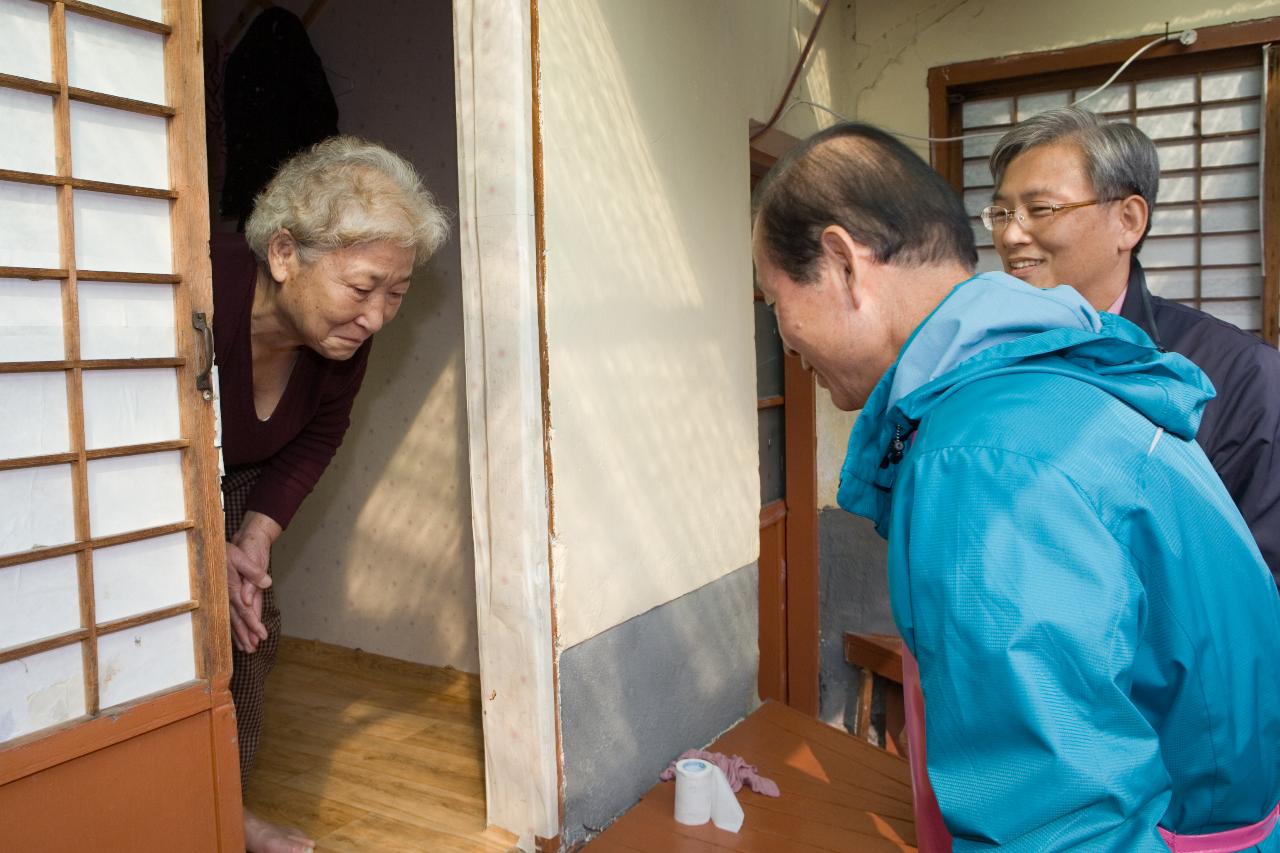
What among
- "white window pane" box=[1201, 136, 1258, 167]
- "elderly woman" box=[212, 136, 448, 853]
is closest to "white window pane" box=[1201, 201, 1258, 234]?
"white window pane" box=[1201, 136, 1258, 167]

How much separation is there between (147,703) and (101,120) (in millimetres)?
800

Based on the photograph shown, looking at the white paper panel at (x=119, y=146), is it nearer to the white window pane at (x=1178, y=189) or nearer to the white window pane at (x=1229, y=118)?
the white window pane at (x=1178, y=189)

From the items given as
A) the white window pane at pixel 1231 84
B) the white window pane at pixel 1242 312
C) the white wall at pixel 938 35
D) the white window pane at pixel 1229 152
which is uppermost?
the white wall at pixel 938 35

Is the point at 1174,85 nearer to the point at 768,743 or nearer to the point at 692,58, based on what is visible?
the point at 692,58

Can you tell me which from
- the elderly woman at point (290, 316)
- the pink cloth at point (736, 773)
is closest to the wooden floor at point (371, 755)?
the elderly woman at point (290, 316)

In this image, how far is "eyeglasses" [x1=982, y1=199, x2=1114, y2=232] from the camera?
1.98m

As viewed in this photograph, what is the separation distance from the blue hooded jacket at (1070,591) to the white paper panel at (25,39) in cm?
111

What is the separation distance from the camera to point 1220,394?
1.83 meters

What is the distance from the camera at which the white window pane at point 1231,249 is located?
343 centimetres

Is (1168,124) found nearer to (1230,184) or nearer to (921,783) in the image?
(1230,184)

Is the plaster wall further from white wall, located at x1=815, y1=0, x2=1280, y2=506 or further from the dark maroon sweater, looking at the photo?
white wall, located at x1=815, y1=0, x2=1280, y2=506

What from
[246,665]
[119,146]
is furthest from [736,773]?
[119,146]

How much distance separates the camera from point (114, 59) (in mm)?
1334

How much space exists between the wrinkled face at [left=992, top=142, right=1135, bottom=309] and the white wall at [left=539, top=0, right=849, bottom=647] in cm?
89
